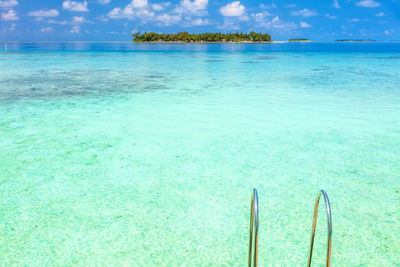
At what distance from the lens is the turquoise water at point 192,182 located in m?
2.44

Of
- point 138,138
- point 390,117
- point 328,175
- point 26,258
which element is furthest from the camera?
point 390,117

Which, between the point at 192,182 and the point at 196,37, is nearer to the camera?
the point at 192,182

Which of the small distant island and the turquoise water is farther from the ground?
the small distant island

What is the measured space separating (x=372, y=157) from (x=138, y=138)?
3.66 metres

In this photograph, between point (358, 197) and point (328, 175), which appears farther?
point (328, 175)

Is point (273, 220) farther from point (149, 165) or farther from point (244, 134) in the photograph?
point (244, 134)

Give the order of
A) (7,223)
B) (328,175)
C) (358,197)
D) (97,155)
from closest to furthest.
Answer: (7,223), (358,197), (328,175), (97,155)

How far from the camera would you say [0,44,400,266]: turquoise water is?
95.9 inches

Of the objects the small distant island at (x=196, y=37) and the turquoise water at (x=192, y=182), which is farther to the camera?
the small distant island at (x=196, y=37)

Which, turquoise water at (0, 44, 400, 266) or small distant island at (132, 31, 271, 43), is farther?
small distant island at (132, 31, 271, 43)

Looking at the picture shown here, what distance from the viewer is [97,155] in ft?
14.4

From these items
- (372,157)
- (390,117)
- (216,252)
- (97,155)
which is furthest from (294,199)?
(390,117)

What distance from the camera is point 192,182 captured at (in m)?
3.64

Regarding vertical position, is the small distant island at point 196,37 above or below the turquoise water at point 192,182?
above
